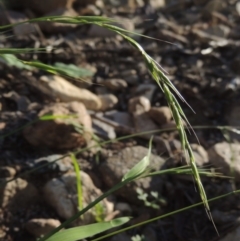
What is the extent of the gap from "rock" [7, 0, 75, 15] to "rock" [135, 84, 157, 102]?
0.67m

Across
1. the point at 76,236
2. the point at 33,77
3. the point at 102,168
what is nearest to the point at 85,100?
the point at 33,77

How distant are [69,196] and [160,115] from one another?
520 millimetres

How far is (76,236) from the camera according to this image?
1.08 metres

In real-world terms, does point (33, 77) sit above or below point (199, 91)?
above

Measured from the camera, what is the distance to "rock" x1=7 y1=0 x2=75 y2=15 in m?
2.64

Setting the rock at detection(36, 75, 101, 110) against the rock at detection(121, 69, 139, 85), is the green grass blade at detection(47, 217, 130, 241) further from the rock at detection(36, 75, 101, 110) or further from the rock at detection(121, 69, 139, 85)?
the rock at detection(121, 69, 139, 85)

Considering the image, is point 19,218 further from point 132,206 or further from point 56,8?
A: point 56,8

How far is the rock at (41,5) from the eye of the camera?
264 centimetres

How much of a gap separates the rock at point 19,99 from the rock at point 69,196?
382 mm

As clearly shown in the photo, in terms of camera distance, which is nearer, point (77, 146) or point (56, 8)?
point (77, 146)

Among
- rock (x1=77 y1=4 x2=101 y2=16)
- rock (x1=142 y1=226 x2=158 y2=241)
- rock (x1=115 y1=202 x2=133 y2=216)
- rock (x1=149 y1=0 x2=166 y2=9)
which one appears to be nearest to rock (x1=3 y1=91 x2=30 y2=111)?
rock (x1=115 y1=202 x2=133 y2=216)

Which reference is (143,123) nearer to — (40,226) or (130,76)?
(130,76)

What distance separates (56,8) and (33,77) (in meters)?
0.66

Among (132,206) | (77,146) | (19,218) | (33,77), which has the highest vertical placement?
(33,77)
